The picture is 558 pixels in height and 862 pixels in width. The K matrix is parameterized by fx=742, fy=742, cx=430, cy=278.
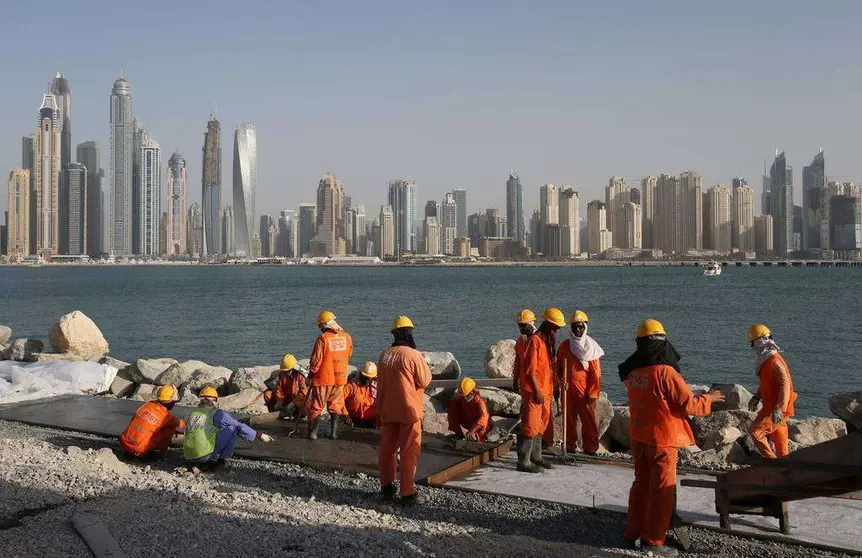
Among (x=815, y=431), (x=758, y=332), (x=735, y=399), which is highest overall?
(x=758, y=332)

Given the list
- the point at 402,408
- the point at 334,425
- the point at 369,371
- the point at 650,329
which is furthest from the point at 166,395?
the point at 650,329

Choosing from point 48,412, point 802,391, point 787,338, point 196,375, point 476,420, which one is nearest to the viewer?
point 476,420

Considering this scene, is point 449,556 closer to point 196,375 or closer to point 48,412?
point 48,412

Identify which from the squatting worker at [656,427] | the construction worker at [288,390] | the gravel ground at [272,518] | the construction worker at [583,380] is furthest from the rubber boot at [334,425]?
the squatting worker at [656,427]

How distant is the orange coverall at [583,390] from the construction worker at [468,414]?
1072 mm

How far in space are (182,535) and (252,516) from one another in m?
0.73

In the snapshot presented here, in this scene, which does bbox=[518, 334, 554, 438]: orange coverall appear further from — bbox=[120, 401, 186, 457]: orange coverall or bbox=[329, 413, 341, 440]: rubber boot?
bbox=[120, 401, 186, 457]: orange coverall

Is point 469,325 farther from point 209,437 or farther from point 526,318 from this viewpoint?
point 209,437

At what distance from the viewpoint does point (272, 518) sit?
6.17m

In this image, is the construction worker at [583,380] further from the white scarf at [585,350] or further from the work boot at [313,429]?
the work boot at [313,429]

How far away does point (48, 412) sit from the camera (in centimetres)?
1159

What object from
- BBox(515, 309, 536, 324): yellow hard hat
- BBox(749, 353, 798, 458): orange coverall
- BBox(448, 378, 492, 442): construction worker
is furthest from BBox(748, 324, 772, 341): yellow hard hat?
BBox(448, 378, 492, 442): construction worker

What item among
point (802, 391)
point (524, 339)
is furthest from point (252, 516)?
point (802, 391)

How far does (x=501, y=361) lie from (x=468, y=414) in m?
6.04
